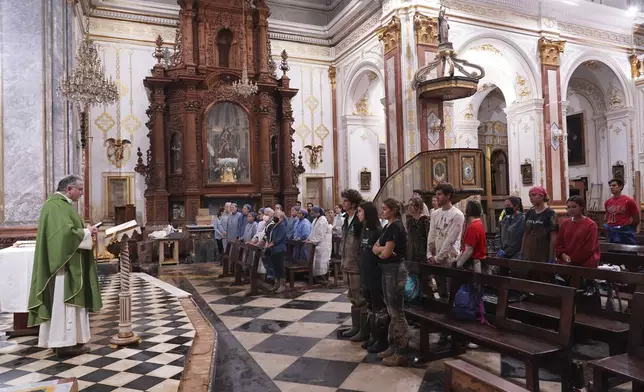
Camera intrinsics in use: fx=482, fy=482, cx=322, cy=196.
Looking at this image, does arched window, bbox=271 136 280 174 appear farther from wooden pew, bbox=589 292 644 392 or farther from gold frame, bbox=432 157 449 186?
wooden pew, bbox=589 292 644 392

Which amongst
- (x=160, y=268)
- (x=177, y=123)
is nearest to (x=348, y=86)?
(x=177, y=123)

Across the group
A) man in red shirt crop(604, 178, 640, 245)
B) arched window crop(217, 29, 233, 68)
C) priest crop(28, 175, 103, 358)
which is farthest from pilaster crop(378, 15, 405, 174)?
priest crop(28, 175, 103, 358)

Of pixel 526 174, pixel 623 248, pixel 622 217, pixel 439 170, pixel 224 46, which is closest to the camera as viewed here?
pixel 623 248

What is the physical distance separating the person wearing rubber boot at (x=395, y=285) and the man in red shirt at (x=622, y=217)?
4.43 meters

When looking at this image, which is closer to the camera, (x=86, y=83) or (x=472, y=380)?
(x=472, y=380)

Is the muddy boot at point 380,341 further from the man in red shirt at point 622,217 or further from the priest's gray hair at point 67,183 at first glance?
the man in red shirt at point 622,217

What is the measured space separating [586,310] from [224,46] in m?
14.4

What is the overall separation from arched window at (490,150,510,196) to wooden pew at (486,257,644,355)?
59.5 ft

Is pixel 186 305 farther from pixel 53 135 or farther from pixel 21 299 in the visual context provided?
pixel 53 135

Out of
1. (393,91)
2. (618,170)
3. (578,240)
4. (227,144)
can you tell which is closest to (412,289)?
(578,240)

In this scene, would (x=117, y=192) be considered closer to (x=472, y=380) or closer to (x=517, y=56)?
A: (x=517, y=56)

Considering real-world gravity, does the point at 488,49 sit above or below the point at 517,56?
above

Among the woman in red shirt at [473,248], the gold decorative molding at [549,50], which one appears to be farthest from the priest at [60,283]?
the gold decorative molding at [549,50]

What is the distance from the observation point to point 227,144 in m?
15.7
